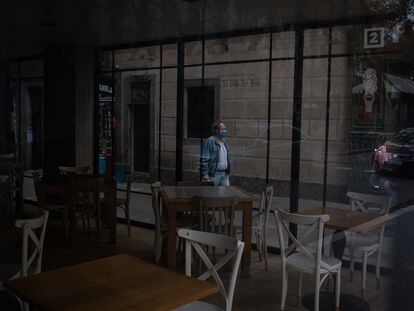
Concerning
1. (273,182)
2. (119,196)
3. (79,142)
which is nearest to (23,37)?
(79,142)

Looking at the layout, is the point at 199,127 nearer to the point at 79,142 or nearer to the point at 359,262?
the point at 79,142

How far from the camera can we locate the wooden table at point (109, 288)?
6.07ft

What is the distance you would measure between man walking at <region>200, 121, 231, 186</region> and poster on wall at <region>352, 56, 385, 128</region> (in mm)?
1741

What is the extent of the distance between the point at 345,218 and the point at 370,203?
464 mm

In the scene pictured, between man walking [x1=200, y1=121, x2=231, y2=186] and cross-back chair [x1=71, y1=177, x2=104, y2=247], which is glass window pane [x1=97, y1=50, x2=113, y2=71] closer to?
man walking [x1=200, y1=121, x2=231, y2=186]

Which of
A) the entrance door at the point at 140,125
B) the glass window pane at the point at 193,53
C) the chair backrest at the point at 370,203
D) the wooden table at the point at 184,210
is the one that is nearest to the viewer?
the chair backrest at the point at 370,203

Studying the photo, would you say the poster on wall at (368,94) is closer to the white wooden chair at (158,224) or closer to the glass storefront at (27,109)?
the white wooden chair at (158,224)

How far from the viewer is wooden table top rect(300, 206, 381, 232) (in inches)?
143

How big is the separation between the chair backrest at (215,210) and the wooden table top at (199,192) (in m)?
0.23

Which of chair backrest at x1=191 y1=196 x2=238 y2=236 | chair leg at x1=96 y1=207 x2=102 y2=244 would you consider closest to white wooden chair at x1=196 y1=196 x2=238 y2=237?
chair backrest at x1=191 y1=196 x2=238 y2=236

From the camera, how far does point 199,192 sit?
466 cm

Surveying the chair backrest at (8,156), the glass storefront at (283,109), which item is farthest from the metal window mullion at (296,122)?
the chair backrest at (8,156)

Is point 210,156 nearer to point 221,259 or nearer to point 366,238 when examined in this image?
point 366,238

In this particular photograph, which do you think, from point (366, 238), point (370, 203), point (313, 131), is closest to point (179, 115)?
point (313, 131)
